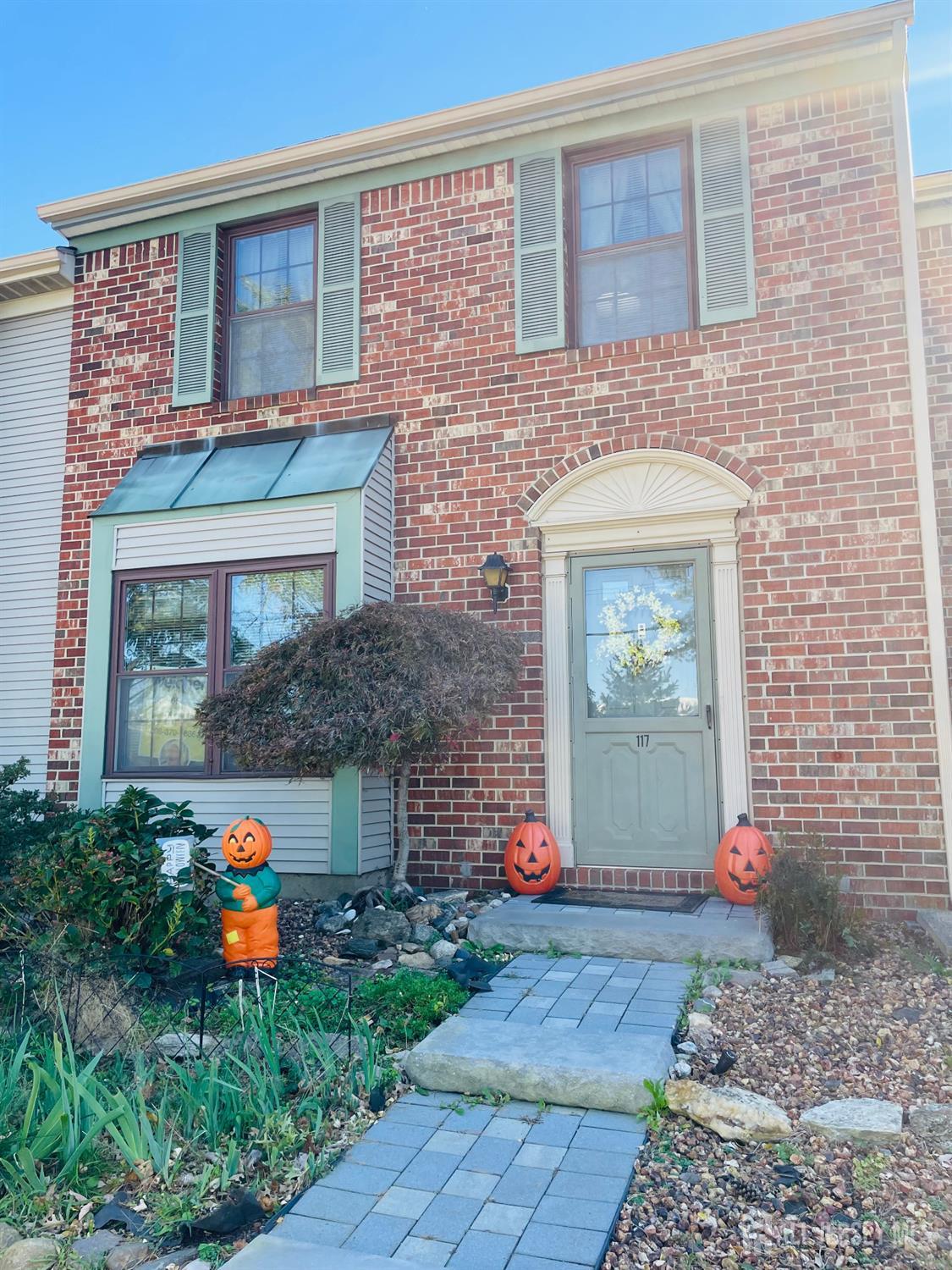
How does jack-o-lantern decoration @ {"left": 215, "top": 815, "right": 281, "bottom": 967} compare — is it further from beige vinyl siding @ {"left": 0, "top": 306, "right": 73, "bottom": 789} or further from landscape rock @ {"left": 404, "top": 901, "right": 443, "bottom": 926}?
beige vinyl siding @ {"left": 0, "top": 306, "right": 73, "bottom": 789}

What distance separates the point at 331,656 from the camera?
17.4 ft

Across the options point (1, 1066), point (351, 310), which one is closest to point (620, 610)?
point (351, 310)

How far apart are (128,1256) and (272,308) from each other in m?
6.79

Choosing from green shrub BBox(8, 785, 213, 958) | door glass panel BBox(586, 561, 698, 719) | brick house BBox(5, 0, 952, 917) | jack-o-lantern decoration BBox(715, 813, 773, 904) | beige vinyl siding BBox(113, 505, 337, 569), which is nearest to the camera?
green shrub BBox(8, 785, 213, 958)

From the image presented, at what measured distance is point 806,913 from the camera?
190 inches

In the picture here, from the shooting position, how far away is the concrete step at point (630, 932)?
475 cm

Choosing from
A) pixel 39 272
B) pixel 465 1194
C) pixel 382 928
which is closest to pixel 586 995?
pixel 382 928

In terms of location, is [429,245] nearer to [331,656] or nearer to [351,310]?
[351,310]

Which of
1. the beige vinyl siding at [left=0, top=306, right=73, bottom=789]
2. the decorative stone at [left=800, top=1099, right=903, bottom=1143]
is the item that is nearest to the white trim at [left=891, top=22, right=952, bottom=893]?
the decorative stone at [left=800, top=1099, right=903, bottom=1143]

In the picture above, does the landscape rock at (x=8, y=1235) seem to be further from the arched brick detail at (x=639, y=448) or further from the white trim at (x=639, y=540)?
the arched brick detail at (x=639, y=448)

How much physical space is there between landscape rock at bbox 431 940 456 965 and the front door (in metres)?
1.49

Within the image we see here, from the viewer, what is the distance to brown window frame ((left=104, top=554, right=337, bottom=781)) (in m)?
6.75

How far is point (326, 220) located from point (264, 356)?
118 cm

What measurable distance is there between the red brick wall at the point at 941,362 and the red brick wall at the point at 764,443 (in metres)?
0.70
